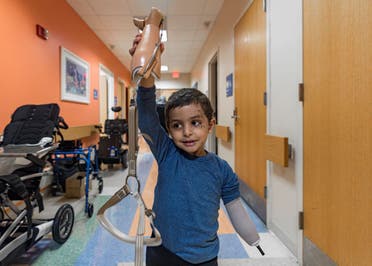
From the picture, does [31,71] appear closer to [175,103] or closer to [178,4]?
[178,4]

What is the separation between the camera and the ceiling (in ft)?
12.7

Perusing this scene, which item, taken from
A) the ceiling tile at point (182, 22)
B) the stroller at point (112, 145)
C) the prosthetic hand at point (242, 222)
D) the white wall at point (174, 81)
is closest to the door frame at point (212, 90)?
the ceiling tile at point (182, 22)

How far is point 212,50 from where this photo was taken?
5.15m

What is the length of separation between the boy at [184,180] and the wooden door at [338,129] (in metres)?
0.77

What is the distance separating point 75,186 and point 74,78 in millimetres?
2042

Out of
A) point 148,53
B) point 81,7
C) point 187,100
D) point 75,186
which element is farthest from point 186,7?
point 148,53

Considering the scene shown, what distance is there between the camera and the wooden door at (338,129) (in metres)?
1.10

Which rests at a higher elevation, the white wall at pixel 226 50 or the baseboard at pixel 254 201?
the white wall at pixel 226 50

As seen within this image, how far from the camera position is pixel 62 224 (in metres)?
1.88

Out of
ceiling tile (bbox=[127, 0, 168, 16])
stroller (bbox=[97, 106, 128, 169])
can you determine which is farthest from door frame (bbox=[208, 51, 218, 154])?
stroller (bbox=[97, 106, 128, 169])

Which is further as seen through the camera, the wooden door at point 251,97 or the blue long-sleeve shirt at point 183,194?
the wooden door at point 251,97

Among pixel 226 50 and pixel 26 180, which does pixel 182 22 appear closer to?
pixel 226 50

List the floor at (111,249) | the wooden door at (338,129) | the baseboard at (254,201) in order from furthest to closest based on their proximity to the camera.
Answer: the baseboard at (254,201)
the floor at (111,249)
the wooden door at (338,129)

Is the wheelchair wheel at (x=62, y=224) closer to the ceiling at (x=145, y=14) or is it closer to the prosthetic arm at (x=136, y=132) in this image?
the prosthetic arm at (x=136, y=132)
